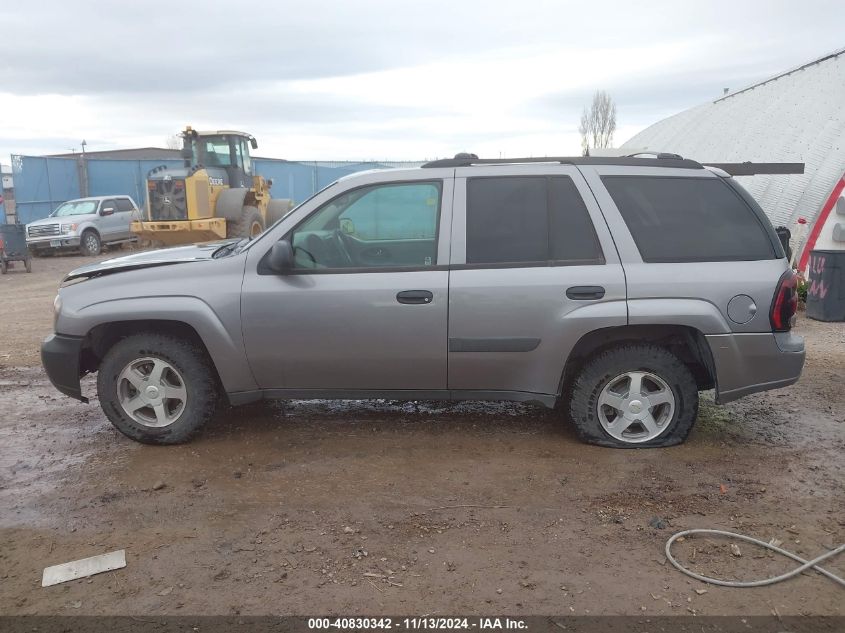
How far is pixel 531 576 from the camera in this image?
122 inches

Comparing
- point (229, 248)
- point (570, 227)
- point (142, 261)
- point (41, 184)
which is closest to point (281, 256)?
point (229, 248)

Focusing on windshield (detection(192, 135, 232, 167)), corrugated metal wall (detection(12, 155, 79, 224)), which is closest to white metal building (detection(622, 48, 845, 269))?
windshield (detection(192, 135, 232, 167))

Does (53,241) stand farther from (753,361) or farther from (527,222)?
(753,361)

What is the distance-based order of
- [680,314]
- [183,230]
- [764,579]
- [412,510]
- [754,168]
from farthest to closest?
1. [183,230]
2. [754,168]
3. [680,314]
4. [412,510]
5. [764,579]

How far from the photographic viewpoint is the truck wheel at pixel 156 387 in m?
4.52

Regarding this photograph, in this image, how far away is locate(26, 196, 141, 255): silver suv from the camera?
19203 millimetres

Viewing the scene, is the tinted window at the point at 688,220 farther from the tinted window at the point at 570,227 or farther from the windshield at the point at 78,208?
the windshield at the point at 78,208

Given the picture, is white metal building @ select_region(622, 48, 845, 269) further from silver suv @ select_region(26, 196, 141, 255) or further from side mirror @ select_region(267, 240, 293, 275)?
silver suv @ select_region(26, 196, 141, 255)

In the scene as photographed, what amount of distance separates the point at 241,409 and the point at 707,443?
11.3 feet

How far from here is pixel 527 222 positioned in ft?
14.3

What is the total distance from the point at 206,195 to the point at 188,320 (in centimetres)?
1333

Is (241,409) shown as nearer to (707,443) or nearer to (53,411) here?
(53,411)

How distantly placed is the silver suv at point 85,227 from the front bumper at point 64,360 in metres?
15.4

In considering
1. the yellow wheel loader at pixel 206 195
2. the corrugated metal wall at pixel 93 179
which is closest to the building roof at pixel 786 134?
the yellow wheel loader at pixel 206 195
